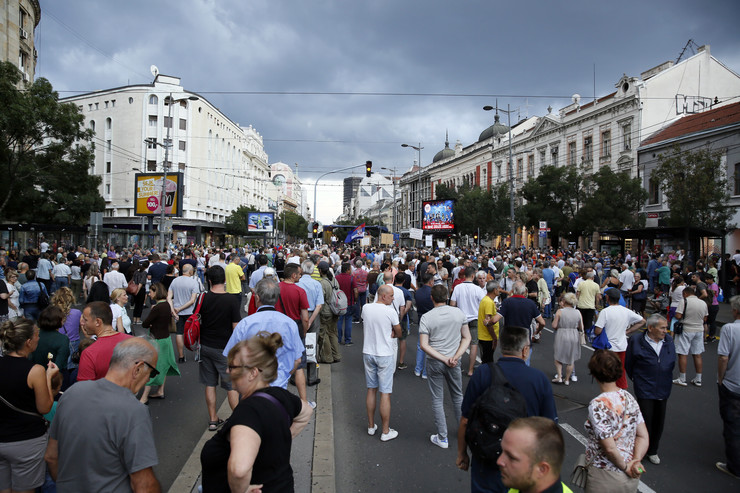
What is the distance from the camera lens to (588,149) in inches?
1576

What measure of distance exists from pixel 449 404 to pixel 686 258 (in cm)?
1654

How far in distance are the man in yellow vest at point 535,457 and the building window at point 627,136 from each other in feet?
129

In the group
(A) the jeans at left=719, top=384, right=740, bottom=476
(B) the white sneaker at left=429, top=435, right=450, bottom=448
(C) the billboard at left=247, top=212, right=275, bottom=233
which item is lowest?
(B) the white sneaker at left=429, top=435, right=450, bottom=448

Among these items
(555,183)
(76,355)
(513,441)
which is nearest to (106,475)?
(513,441)

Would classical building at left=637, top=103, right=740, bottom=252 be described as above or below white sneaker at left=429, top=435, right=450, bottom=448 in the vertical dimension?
above

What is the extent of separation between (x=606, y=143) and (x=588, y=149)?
6.96 ft

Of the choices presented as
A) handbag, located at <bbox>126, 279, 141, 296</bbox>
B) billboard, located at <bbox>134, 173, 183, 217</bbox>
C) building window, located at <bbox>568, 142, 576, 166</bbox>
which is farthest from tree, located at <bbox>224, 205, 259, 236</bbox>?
handbag, located at <bbox>126, 279, 141, 296</bbox>

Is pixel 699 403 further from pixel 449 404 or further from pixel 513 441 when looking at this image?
pixel 513 441

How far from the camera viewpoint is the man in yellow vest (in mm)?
1873

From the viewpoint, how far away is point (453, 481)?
4402 millimetres

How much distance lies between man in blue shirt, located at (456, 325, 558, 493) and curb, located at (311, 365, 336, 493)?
151cm

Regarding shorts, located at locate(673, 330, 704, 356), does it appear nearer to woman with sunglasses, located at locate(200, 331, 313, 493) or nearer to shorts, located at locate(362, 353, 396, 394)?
shorts, located at locate(362, 353, 396, 394)

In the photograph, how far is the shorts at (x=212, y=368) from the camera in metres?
5.34

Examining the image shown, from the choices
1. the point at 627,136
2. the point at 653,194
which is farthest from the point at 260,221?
the point at 653,194
